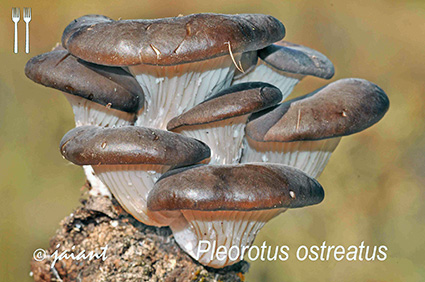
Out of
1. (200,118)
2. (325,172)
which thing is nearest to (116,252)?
(200,118)

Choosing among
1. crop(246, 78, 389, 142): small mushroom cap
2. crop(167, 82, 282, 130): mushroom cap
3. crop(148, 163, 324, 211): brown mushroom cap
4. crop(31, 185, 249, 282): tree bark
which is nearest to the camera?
crop(148, 163, 324, 211): brown mushroom cap

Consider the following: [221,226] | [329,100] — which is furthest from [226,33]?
[221,226]

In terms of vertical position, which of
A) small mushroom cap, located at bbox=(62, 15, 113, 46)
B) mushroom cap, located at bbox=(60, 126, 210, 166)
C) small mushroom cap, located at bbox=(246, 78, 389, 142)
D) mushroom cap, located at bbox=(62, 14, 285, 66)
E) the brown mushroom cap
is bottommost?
the brown mushroom cap

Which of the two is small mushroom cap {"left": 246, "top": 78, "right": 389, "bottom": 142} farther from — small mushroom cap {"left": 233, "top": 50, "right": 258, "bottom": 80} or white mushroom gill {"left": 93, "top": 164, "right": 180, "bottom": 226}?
white mushroom gill {"left": 93, "top": 164, "right": 180, "bottom": 226}

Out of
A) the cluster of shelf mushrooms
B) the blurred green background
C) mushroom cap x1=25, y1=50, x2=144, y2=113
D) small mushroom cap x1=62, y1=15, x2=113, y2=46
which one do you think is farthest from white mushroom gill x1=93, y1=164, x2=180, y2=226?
the blurred green background

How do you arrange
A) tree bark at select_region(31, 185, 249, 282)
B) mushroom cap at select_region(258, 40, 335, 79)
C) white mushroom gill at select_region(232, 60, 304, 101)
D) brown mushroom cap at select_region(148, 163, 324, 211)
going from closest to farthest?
1. brown mushroom cap at select_region(148, 163, 324, 211)
2. tree bark at select_region(31, 185, 249, 282)
3. mushroom cap at select_region(258, 40, 335, 79)
4. white mushroom gill at select_region(232, 60, 304, 101)

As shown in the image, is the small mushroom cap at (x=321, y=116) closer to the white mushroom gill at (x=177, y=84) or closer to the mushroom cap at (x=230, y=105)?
the mushroom cap at (x=230, y=105)

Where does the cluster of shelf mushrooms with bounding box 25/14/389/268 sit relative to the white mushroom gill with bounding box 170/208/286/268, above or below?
above

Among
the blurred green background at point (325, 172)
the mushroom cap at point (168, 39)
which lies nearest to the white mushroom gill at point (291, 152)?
the mushroom cap at point (168, 39)
